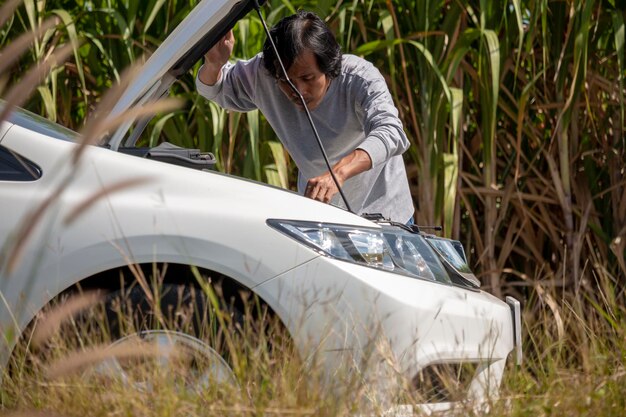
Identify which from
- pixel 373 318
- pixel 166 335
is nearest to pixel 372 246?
pixel 373 318

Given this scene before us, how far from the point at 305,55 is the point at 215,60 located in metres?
0.35

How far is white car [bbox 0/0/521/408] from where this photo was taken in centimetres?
250

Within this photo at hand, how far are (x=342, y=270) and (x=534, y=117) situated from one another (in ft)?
9.29

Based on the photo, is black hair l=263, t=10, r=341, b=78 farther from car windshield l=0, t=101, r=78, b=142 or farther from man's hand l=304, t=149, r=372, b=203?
car windshield l=0, t=101, r=78, b=142

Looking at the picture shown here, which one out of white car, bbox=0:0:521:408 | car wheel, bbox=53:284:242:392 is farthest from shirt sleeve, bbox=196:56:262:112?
car wheel, bbox=53:284:242:392

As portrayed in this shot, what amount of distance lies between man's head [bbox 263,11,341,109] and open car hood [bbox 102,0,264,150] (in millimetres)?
362

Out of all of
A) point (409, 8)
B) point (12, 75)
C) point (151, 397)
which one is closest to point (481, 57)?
point (409, 8)

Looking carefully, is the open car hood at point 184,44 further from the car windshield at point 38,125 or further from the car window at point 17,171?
the car window at point 17,171

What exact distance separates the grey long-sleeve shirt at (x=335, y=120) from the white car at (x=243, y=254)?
0.97 m

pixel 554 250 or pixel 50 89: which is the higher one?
pixel 50 89

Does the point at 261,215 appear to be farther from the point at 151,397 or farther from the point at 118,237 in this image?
the point at 151,397

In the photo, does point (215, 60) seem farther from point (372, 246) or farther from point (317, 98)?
point (372, 246)

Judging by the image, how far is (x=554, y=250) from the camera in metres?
5.13

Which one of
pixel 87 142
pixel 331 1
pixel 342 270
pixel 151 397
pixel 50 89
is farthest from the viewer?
pixel 50 89
